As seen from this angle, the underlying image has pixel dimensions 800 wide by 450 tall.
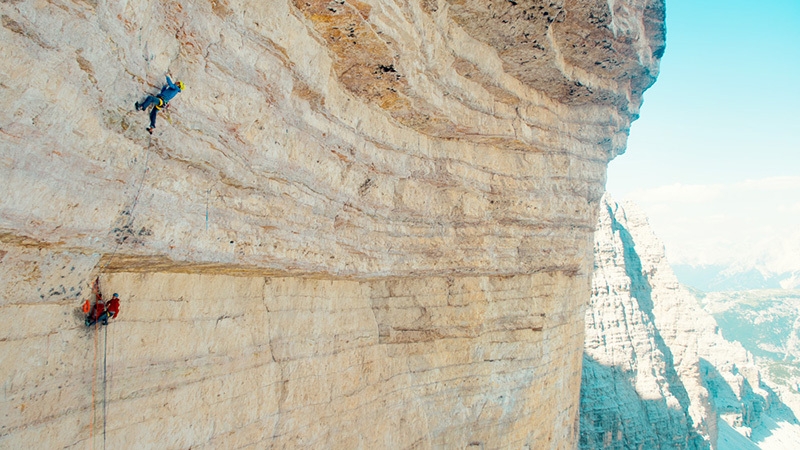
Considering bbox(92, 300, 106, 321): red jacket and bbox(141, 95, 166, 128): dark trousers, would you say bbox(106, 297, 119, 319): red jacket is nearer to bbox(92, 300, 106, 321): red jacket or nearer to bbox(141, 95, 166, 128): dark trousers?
bbox(92, 300, 106, 321): red jacket

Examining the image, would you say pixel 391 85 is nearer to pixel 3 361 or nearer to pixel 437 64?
pixel 437 64

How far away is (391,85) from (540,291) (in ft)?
16.5

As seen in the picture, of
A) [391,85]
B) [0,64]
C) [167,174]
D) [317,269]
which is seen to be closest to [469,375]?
[317,269]

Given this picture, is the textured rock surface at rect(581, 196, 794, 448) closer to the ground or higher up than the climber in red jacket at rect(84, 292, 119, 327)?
closer to the ground

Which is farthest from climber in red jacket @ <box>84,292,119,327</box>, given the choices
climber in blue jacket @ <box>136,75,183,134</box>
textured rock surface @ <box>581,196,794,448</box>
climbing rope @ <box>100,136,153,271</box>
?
textured rock surface @ <box>581,196,794,448</box>

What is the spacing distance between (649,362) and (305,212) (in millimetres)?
34378

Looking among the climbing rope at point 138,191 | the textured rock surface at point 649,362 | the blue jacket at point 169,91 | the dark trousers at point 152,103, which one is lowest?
the textured rock surface at point 649,362

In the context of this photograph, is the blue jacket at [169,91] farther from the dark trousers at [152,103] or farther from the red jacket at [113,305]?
the red jacket at [113,305]

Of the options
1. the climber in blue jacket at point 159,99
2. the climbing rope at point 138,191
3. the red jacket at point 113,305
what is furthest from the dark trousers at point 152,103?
the red jacket at point 113,305

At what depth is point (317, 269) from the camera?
5.09 meters

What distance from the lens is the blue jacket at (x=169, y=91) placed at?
3.11 metres

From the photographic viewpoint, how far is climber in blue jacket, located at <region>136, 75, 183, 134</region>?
3068mm

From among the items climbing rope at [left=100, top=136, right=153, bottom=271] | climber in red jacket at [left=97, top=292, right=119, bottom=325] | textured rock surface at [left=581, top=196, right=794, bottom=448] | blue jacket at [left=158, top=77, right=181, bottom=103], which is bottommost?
textured rock surface at [left=581, top=196, right=794, bottom=448]

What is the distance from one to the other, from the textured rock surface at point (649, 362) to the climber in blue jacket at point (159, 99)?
28861 millimetres
